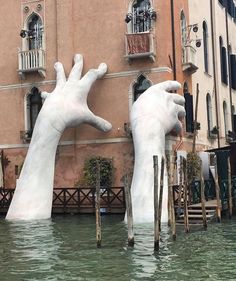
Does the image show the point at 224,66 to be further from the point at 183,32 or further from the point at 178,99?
the point at 178,99

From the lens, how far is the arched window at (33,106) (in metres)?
25.6

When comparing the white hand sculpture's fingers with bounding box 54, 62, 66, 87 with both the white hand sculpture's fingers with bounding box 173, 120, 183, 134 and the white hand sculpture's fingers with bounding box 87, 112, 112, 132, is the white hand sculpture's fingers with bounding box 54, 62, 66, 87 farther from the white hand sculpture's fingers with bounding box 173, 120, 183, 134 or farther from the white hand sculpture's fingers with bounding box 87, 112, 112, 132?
the white hand sculpture's fingers with bounding box 173, 120, 183, 134

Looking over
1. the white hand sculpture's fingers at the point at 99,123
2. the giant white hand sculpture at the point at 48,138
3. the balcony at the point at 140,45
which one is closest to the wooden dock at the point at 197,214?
the white hand sculpture's fingers at the point at 99,123

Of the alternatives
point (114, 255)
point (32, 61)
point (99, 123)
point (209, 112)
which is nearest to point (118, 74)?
point (99, 123)

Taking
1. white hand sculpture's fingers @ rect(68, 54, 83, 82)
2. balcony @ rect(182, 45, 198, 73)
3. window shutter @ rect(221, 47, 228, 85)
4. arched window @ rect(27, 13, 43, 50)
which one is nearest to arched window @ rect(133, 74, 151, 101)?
balcony @ rect(182, 45, 198, 73)

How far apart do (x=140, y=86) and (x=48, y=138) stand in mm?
4439

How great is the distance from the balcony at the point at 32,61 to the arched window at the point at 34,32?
0.64m

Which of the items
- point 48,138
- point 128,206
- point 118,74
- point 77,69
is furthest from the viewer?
point 118,74

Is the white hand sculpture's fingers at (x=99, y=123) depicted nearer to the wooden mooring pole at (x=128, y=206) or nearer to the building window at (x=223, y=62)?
the building window at (x=223, y=62)

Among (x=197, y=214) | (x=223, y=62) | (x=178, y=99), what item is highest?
(x=223, y=62)

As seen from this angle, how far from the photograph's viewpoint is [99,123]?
23.1 m

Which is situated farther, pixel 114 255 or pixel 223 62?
pixel 223 62

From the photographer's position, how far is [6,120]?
2608 cm

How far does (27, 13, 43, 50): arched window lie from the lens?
2567cm
